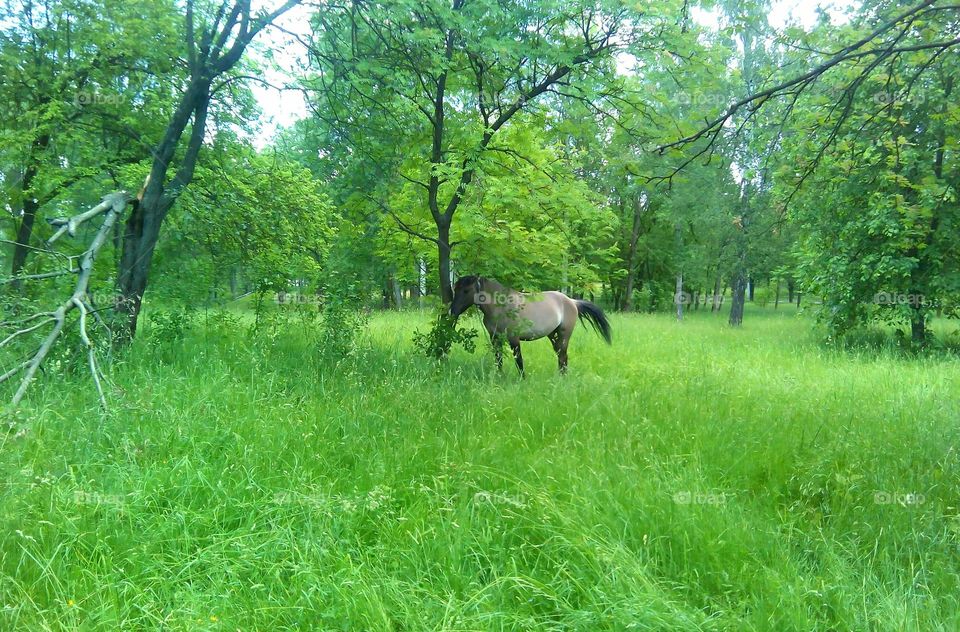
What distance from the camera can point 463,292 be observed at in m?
6.66

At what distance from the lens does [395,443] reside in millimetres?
3779

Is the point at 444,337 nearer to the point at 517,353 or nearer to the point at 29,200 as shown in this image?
the point at 517,353

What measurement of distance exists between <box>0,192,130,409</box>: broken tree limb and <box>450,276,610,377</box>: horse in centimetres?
394

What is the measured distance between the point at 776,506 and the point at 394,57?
241 inches

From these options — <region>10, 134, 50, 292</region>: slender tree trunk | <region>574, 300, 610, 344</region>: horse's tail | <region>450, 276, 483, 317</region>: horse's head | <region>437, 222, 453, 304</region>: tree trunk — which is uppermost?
<region>10, 134, 50, 292</region>: slender tree trunk

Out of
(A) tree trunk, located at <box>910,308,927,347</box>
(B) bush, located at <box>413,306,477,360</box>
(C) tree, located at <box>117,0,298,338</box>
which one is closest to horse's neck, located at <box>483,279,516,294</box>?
(B) bush, located at <box>413,306,477,360</box>

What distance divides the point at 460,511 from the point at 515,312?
4.16 meters

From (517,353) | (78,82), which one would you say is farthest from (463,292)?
(78,82)

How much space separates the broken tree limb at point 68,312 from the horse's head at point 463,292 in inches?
153

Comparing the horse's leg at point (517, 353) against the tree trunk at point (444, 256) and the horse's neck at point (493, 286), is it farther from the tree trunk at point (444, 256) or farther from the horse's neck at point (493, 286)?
the tree trunk at point (444, 256)

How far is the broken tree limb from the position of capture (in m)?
3.39

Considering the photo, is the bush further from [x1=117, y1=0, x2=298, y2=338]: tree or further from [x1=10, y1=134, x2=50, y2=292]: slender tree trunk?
[x1=10, y1=134, x2=50, y2=292]: slender tree trunk

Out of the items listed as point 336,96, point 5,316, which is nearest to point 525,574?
point 5,316

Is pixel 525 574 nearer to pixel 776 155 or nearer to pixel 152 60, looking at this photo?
pixel 776 155
